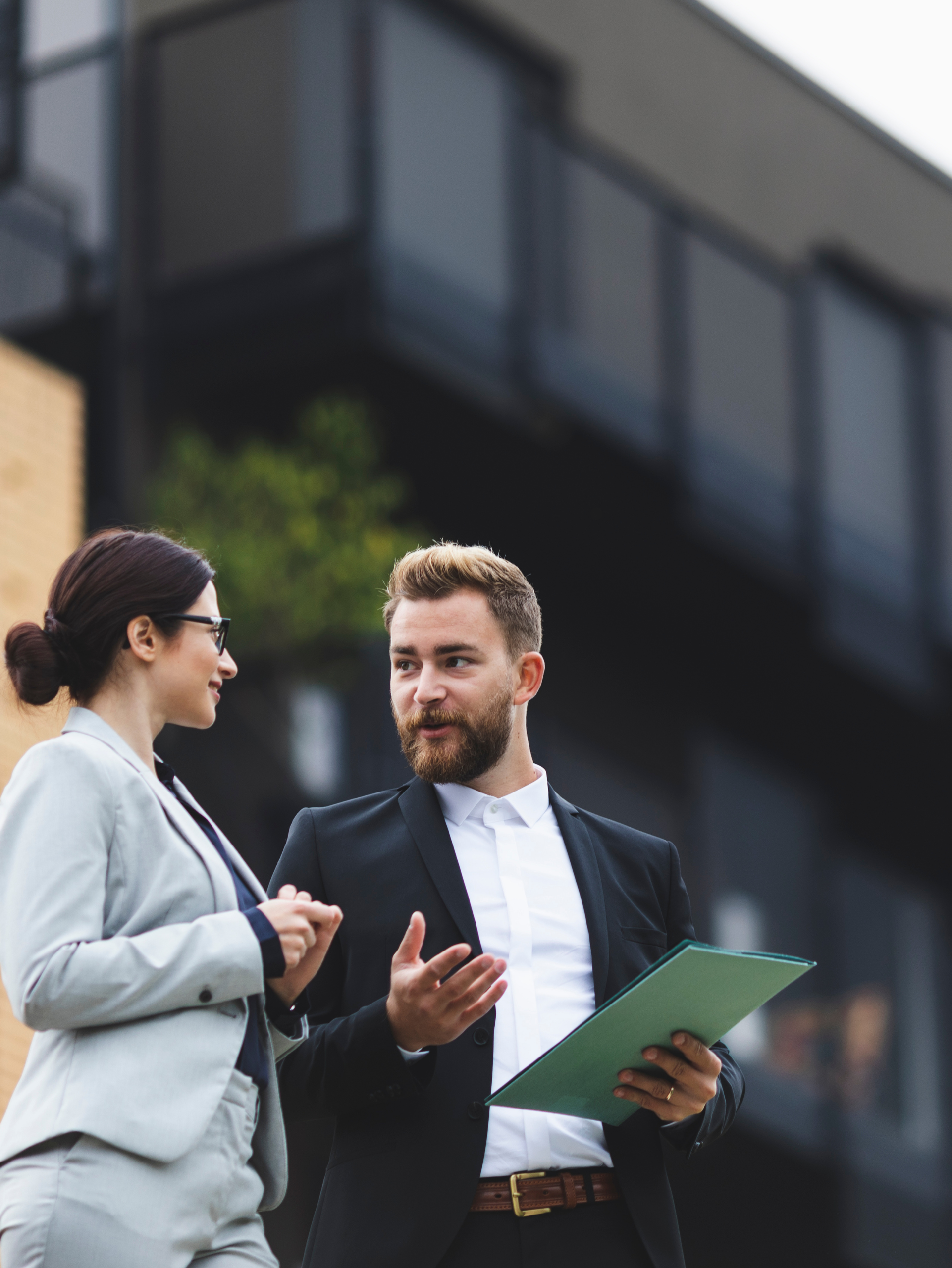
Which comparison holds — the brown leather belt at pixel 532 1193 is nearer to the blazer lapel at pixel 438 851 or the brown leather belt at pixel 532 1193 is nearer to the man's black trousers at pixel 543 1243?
the man's black trousers at pixel 543 1243

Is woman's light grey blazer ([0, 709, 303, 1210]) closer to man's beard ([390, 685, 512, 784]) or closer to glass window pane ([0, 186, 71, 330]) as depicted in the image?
man's beard ([390, 685, 512, 784])

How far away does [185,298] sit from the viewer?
1070 cm

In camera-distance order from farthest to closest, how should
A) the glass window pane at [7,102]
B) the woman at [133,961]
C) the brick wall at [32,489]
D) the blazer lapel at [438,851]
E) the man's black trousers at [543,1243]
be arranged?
the glass window pane at [7,102]
the brick wall at [32,489]
the blazer lapel at [438,851]
the man's black trousers at [543,1243]
the woman at [133,961]

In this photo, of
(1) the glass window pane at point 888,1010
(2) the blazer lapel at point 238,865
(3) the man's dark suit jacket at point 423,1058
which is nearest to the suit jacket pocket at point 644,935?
(3) the man's dark suit jacket at point 423,1058

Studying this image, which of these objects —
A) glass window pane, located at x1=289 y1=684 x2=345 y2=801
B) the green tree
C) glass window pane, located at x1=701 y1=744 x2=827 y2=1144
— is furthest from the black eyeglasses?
glass window pane, located at x1=701 y1=744 x2=827 y2=1144

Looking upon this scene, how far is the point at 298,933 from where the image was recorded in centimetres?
298

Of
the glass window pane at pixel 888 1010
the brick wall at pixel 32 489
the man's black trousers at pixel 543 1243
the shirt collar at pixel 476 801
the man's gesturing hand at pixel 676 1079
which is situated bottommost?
the glass window pane at pixel 888 1010

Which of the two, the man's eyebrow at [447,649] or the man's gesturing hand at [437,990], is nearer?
the man's gesturing hand at [437,990]

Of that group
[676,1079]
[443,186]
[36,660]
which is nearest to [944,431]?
[443,186]

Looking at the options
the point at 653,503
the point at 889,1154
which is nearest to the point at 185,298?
the point at 653,503

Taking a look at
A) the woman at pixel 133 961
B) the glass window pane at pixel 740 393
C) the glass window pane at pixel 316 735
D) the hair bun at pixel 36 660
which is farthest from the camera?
the glass window pane at pixel 740 393

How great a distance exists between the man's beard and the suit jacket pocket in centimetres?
39

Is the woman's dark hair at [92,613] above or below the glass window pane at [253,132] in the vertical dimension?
below

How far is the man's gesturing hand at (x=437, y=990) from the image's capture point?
9.97 feet
